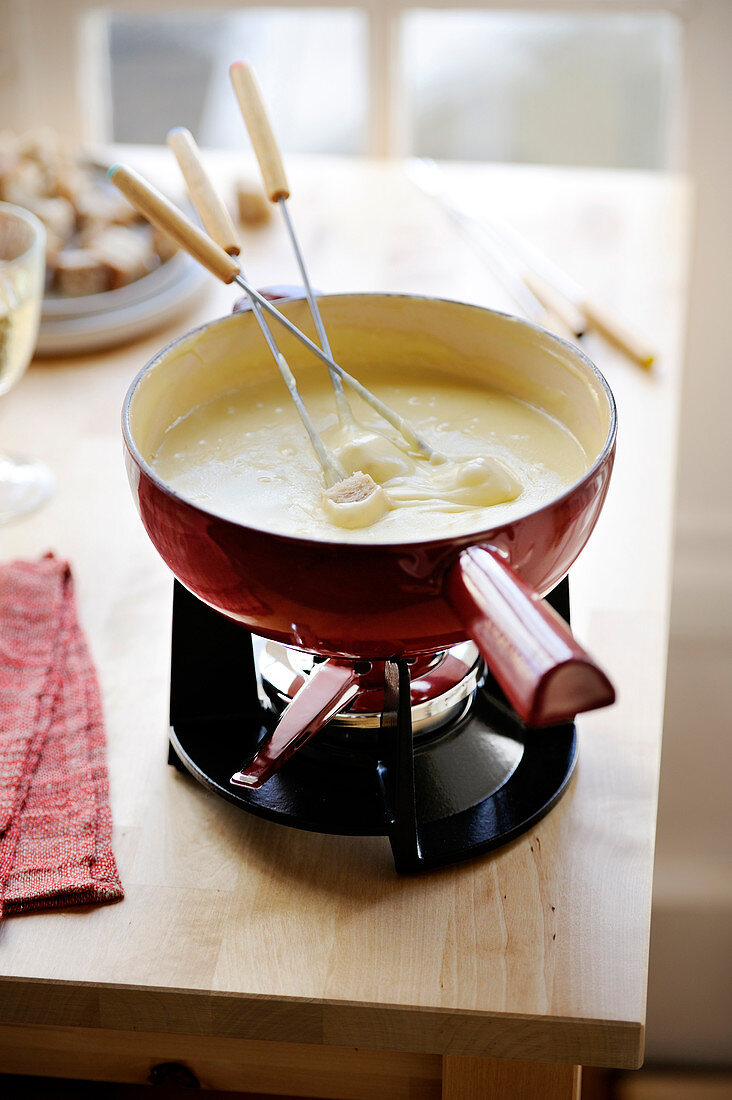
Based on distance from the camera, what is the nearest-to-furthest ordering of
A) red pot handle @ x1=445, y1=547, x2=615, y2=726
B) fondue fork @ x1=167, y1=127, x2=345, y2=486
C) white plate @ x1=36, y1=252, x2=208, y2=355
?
1. red pot handle @ x1=445, y1=547, x2=615, y2=726
2. fondue fork @ x1=167, y1=127, x2=345, y2=486
3. white plate @ x1=36, y1=252, x2=208, y2=355

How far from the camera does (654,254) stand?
4.16 ft

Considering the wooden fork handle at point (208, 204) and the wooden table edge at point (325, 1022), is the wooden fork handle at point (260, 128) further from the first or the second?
the wooden table edge at point (325, 1022)

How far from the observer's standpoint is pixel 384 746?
67 cm

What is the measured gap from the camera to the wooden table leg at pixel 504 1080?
61 centimetres

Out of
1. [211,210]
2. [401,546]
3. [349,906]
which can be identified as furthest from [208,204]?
[349,906]

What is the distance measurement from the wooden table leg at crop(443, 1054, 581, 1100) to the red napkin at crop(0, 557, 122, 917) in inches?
7.9

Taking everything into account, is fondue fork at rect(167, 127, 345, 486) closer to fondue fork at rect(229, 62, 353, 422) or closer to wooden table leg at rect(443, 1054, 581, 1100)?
fondue fork at rect(229, 62, 353, 422)

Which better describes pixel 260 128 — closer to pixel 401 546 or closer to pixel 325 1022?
pixel 401 546

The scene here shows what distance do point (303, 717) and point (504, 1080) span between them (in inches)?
8.5

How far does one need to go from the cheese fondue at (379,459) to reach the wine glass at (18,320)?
29 cm

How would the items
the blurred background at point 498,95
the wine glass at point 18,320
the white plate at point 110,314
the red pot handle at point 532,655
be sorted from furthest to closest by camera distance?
1. the blurred background at point 498,95
2. the white plate at point 110,314
3. the wine glass at point 18,320
4. the red pot handle at point 532,655

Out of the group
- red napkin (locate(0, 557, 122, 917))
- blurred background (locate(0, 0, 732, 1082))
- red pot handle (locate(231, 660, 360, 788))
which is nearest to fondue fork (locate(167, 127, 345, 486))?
red pot handle (locate(231, 660, 360, 788))

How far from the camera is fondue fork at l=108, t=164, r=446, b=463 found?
0.64 m

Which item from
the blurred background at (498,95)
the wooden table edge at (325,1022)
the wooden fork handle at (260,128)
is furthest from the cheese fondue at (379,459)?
the blurred background at (498,95)
